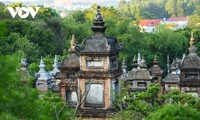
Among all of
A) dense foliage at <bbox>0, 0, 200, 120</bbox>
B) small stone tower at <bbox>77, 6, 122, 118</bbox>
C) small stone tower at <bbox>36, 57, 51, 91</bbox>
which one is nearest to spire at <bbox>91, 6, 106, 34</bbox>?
small stone tower at <bbox>77, 6, 122, 118</bbox>

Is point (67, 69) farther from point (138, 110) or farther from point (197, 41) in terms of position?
point (197, 41)

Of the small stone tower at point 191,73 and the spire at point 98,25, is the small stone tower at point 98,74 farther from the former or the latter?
the small stone tower at point 191,73

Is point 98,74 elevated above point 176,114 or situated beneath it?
elevated above

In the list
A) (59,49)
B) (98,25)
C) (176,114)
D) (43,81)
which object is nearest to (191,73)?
(98,25)

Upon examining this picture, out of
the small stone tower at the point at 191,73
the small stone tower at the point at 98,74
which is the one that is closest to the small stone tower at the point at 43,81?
the small stone tower at the point at 191,73

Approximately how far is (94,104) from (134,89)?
6665mm

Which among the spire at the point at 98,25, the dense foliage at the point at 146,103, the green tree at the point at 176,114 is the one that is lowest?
the dense foliage at the point at 146,103

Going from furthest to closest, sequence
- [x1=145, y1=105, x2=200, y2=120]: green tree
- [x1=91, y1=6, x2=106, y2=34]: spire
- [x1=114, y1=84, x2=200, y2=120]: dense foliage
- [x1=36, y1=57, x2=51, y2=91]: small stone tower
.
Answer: [x1=36, y1=57, x2=51, y2=91]: small stone tower
[x1=91, y1=6, x2=106, y2=34]: spire
[x1=114, y1=84, x2=200, y2=120]: dense foliage
[x1=145, y1=105, x2=200, y2=120]: green tree

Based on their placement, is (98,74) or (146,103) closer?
(146,103)

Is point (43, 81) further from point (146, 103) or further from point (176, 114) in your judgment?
point (176, 114)

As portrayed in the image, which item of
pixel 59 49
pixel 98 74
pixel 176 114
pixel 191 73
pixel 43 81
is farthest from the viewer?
pixel 59 49

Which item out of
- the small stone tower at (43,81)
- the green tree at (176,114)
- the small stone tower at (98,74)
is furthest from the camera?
the small stone tower at (43,81)

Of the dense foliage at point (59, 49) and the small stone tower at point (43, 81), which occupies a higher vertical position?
the dense foliage at point (59, 49)

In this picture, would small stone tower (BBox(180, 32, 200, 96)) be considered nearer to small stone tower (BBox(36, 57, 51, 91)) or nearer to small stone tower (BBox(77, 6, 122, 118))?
small stone tower (BBox(77, 6, 122, 118))
